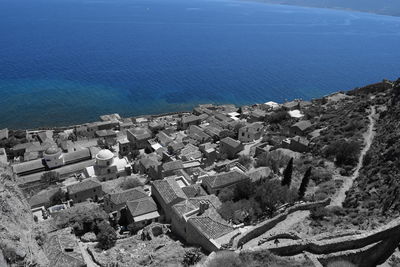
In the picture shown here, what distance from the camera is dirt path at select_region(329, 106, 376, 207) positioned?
1900 centimetres

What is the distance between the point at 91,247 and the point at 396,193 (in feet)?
58.8

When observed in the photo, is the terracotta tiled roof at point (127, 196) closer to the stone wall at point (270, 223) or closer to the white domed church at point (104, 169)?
the white domed church at point (104, 169)

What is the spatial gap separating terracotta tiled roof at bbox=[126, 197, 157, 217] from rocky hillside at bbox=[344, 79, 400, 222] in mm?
13537

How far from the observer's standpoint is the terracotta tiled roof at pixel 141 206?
21.4m

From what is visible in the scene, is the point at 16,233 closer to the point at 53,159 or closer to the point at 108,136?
the point at 53,159

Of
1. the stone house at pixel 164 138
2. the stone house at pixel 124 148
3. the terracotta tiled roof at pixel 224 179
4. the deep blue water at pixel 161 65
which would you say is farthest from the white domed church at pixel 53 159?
the deep blue water at pixel 161 65

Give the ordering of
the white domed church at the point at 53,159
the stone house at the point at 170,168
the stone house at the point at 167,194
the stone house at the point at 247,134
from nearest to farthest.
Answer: the stone house at the point at 167,194
the stone house at the point at 170,168
the white domed church at the point at 53,159
the stone house at the point at 247,134

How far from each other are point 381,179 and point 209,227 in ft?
40.0

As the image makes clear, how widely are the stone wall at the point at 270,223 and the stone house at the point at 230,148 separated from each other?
643 inches

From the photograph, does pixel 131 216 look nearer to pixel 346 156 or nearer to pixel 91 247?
pixel 91 247

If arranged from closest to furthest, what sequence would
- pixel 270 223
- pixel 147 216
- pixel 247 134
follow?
1. pixel 270 223
2. pixel 147 216
3. pixel 247 134

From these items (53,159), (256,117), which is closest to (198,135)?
(256,117)

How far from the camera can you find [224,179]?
23.9m

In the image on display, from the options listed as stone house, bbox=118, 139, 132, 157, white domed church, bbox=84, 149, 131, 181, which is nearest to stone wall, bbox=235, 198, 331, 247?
white domed church, bbox=84, 149, 131, 181
